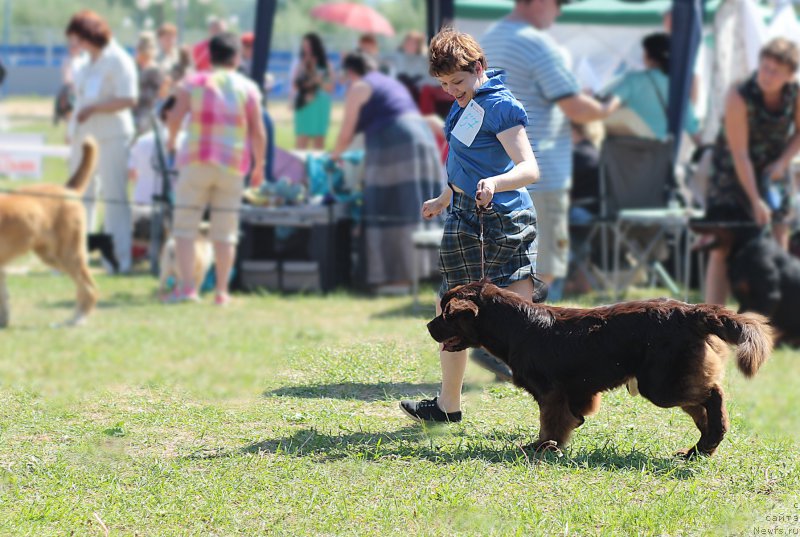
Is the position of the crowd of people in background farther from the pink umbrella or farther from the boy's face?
the pink umbrella

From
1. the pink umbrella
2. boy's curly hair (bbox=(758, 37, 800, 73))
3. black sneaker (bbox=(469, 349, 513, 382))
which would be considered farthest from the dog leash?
Result: the pink umbrella

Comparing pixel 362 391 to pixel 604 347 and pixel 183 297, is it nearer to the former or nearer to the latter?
pixel 604 347

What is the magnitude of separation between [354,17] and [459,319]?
20150 millimetres

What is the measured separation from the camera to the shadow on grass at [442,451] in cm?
A: 434

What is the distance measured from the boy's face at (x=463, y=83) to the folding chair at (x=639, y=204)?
527cm

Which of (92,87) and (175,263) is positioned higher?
(92,87)

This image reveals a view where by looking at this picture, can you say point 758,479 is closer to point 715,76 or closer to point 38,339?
point 38,339

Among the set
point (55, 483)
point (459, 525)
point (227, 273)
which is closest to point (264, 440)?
point (55, 483)

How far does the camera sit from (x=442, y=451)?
4.55 m

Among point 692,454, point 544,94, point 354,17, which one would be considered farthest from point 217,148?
point 354,17

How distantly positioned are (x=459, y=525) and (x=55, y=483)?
1528mm

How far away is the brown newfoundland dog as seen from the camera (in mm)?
4246

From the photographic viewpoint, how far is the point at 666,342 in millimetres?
4258

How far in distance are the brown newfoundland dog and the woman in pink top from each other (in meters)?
5.60
